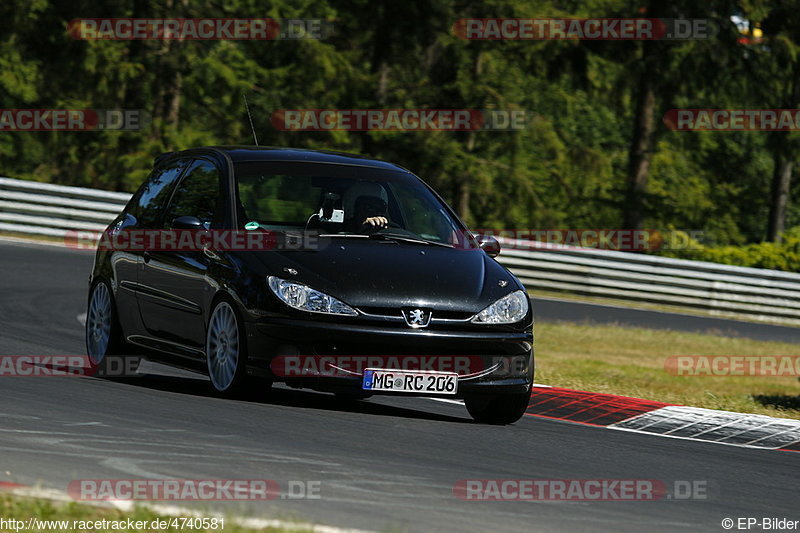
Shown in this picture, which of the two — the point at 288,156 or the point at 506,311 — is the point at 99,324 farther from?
the point at 506,311

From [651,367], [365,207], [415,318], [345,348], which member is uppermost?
[365,207]

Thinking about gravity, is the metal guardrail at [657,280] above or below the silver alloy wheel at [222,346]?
below

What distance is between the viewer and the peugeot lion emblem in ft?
26.9

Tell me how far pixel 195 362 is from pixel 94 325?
170cm

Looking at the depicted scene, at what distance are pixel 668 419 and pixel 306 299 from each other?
326 cm

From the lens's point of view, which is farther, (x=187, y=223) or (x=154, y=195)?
(x=154, y=195)

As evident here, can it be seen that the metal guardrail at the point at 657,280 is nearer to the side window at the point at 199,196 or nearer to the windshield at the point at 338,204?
the windshield at the point at 338,204

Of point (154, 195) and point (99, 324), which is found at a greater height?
point (154, 195)

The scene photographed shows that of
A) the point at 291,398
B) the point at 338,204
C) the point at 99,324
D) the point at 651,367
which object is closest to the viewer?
→ the point at 291,398

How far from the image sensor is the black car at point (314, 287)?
26.8 feet

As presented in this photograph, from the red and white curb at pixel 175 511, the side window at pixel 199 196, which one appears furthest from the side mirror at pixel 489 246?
the red and white curb at pixel 175 511

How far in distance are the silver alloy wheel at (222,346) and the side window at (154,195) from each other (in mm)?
1397

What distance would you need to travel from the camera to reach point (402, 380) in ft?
26.9

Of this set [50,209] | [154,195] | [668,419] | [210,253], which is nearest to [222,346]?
[210,253]
